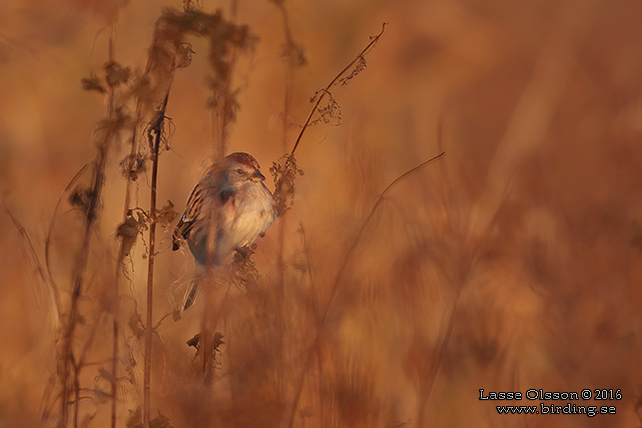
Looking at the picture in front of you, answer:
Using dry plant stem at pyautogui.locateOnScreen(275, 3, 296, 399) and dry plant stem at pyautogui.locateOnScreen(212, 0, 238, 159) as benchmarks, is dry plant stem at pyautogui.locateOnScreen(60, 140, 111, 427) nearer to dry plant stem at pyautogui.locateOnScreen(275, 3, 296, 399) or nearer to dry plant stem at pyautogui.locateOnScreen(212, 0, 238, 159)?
dry plant stem at pyautogui.locateOnScreen(212, 0, 238, 159)

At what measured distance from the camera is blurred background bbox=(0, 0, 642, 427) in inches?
58.5

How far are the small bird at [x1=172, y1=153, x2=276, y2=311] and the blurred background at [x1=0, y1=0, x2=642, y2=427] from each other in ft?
0.24

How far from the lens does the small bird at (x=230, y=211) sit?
1.61 metres

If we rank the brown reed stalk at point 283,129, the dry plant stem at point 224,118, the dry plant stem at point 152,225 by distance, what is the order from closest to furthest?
the dry plant stem at point 152,225 → the dry plant stem at point 224,118 → the brown reed stalk at point 283,129

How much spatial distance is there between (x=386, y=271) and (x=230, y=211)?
48 cm

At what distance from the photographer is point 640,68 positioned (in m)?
2.10

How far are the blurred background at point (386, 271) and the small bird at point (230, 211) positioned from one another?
0.07 metres

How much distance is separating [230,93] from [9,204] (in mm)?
645

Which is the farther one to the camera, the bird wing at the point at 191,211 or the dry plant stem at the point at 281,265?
the bird wing at the point at 191,211

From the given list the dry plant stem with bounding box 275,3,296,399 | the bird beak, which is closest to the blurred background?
the dry plant stem with bounding box 275,3,296,399

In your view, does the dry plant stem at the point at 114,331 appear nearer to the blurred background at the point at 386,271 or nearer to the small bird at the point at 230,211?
the blurred background at the point at 386,271

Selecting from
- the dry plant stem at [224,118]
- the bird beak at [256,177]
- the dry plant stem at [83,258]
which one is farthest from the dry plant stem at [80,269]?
the bird beak at [256,177]

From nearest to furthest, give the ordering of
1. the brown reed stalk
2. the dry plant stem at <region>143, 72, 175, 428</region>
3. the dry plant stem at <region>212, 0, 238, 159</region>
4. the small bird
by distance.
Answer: the dry plant stem at <region>143, 72, 175, 428</region>
the dry plant stem at <region>212, 0, 238, 159</region>
the brown reed stalk
the small bird

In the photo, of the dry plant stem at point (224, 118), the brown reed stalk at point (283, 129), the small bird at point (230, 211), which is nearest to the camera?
the dry plant stem at point (224, 118)
